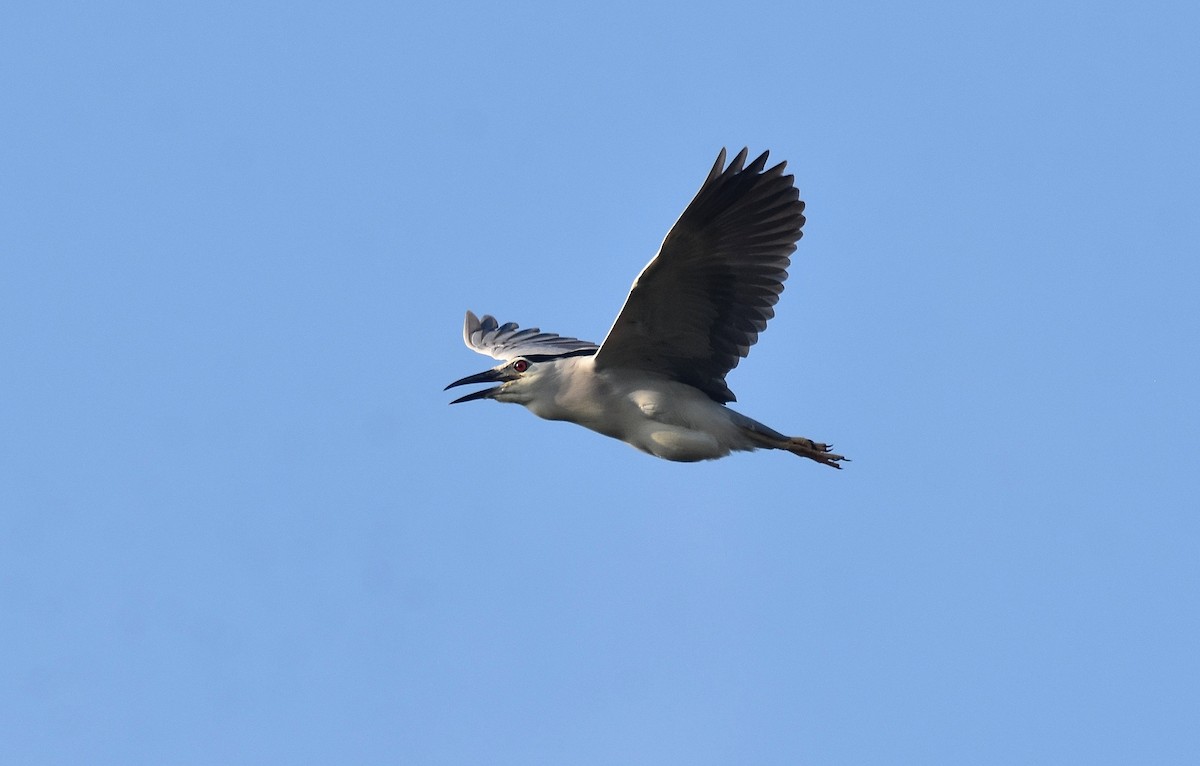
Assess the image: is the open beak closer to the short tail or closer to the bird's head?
the bird's head

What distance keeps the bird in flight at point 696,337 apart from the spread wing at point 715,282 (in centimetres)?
1

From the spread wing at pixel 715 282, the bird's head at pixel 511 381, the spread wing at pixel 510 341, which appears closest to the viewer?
the spread wing at pixel 715 282

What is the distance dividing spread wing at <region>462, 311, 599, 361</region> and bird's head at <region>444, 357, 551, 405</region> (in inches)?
51.6

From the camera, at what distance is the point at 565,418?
14.9 m

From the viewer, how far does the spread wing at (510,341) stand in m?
17.4

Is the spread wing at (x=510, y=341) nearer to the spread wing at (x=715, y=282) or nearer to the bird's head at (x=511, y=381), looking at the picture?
the bird's head at (x=511, y=381)

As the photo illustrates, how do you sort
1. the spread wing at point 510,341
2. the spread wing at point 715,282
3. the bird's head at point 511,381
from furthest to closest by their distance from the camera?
1. the spread wing at point 510,341
2. the bird's head at point 511,381
3. the spread wing at point 715,282

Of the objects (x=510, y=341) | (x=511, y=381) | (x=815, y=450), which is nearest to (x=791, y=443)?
(x=815, y=450)

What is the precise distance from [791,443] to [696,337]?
1390 mm

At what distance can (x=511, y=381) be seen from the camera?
15.3 metres

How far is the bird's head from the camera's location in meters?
15.0

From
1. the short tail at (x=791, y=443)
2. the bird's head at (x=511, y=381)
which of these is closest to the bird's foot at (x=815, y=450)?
the short tail at (x=791, y=443)

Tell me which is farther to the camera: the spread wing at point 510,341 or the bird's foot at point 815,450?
the spread wing at point 510,341

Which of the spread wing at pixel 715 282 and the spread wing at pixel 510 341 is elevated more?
the spread wing at pixel 510 341
